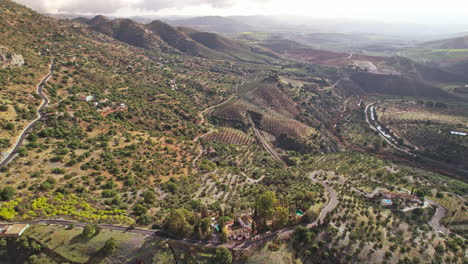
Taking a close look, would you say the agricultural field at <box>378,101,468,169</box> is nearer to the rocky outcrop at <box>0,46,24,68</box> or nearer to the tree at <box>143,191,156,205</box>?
the tree at <box>143,191,156,205</box>

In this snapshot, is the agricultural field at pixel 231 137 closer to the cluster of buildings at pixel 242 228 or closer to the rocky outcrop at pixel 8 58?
the cluster of buildings at pixel 242 228

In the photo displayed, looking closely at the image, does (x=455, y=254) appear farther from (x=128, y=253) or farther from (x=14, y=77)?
(x=14, y=77)

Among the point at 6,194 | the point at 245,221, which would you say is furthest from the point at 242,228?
the point at 6,194

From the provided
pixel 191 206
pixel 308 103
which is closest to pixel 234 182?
pixel 191 206

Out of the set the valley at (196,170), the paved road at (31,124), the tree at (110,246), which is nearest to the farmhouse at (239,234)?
the valley at (196,170)

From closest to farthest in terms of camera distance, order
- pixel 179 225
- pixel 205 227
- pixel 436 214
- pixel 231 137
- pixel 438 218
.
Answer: pixel 179 225
pixel 205 227
pixel 438 218
pixel 436 214
pixel 231 137

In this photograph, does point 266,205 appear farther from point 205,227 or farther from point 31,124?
point 31,124
